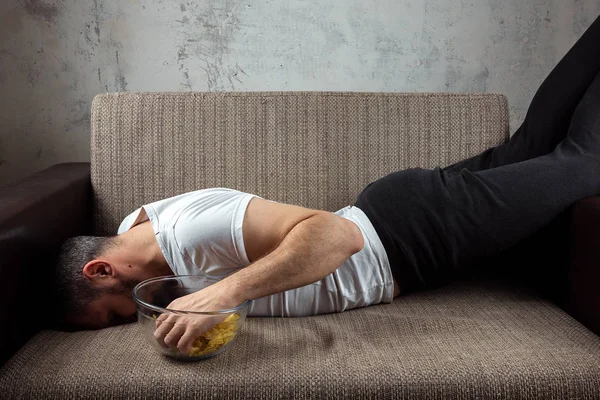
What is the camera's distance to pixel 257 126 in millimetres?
1766

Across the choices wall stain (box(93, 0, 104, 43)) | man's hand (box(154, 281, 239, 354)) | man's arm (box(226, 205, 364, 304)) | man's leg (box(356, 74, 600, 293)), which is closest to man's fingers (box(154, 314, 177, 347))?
man's hand (box(154, 281, 239, 354))

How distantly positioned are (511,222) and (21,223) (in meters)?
1.04

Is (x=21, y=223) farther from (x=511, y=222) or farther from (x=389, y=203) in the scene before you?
(x=511, y=222)

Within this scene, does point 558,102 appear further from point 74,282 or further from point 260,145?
point 74,282

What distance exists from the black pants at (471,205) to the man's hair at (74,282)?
62 centimetres

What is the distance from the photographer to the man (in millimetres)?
1294

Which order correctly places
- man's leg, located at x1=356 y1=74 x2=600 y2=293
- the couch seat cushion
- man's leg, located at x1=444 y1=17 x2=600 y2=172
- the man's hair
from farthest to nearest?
man's leg, located at x1=444 y1=17 x2=600 y2=172
man's leg, located at x1=356 y1=74 x2=600 y2=293
the man's hair
the couch seat cushion

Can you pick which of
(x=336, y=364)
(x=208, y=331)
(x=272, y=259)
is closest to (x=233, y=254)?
(x=272, y=259)

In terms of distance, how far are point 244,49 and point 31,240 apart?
1115 millimetres

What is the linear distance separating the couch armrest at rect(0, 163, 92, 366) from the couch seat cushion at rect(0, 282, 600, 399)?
2.0 inches

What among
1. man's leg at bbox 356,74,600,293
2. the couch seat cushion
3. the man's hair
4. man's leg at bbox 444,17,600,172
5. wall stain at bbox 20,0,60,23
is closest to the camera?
the couch seat cushion

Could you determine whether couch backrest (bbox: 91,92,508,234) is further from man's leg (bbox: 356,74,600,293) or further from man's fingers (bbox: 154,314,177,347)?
man's fingers (bbox: 154,314,177,347)

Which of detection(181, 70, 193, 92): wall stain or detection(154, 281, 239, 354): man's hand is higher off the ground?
detection(181, 70, 193, 92): wall stain

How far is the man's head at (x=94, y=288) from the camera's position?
133cm
